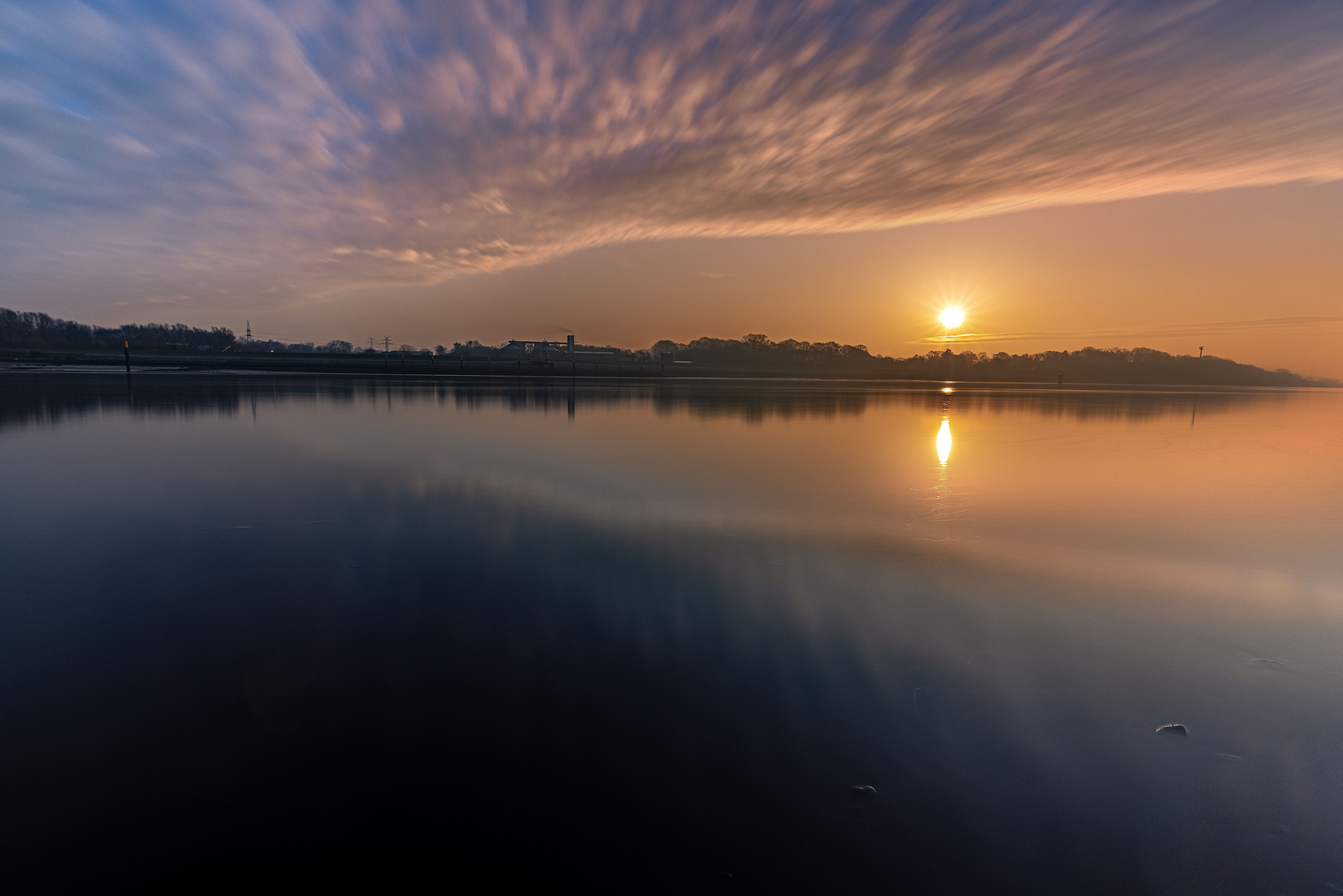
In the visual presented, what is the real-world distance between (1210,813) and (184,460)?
14587 mm

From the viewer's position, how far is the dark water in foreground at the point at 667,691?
2.56m

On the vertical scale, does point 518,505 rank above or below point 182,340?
below

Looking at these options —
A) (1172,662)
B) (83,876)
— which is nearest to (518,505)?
(83,876)

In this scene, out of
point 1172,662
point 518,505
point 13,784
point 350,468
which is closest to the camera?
point 13,784

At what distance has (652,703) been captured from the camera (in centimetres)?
352

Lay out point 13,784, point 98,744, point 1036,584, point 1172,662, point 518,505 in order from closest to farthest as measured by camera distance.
A: point 13,784 → point 98,744 → point 1172,662 → point 1036,584 → point 518,505

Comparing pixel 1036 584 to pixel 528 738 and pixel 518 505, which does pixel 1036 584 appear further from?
pixel 518 505

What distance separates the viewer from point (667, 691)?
366cm

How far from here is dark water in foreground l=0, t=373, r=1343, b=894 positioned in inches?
101

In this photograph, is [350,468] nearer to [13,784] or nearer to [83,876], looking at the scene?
[13,784]

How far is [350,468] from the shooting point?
1054 centimetres

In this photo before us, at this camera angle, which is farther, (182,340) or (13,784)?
(182,340)

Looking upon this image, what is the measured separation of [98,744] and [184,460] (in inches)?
402

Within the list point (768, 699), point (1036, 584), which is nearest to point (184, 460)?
point (768, 699)
